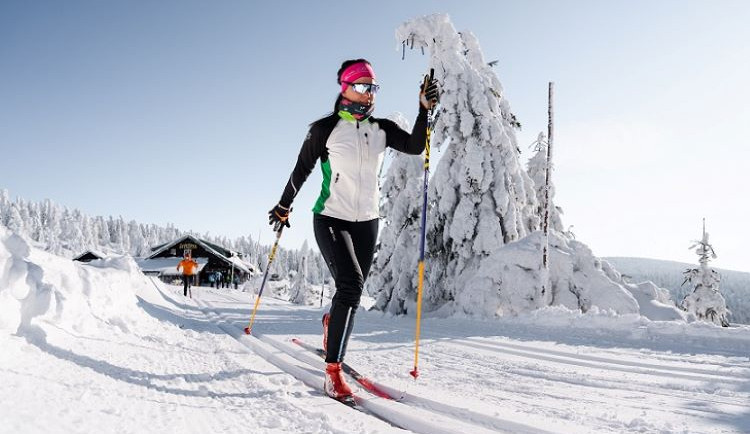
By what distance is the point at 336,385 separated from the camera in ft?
10.00

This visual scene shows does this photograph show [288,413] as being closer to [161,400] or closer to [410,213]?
[161,400]

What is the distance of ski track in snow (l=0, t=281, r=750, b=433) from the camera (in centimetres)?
221

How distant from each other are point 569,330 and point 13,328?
8.52 m

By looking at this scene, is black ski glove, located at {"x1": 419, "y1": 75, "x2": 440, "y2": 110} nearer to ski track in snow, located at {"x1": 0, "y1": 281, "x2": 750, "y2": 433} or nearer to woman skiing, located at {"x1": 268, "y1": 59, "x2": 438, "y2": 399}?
woman skiing, located at {"x1": 268, "y1": 59, "x2": 438, "y2": 399}

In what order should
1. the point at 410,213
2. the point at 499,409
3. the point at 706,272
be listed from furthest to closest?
the point at 706,272
the point at 410,213
the point at 499,409

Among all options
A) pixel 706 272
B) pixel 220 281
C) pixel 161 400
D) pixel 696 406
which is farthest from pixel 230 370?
pixel 220 281

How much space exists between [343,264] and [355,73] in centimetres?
164

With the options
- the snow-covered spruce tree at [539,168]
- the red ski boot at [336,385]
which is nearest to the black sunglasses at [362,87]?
the red ski boot at [336,385]

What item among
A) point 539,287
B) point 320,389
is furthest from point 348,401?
point 539,287

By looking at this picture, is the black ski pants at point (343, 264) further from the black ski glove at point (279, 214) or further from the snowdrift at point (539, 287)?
the snowdrift at point (539, 287)

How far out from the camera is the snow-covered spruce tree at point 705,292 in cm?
2753

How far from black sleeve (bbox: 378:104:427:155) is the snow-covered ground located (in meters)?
2.02

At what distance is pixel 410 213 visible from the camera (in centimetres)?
1861

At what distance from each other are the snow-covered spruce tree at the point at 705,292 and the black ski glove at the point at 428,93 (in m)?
31.4
